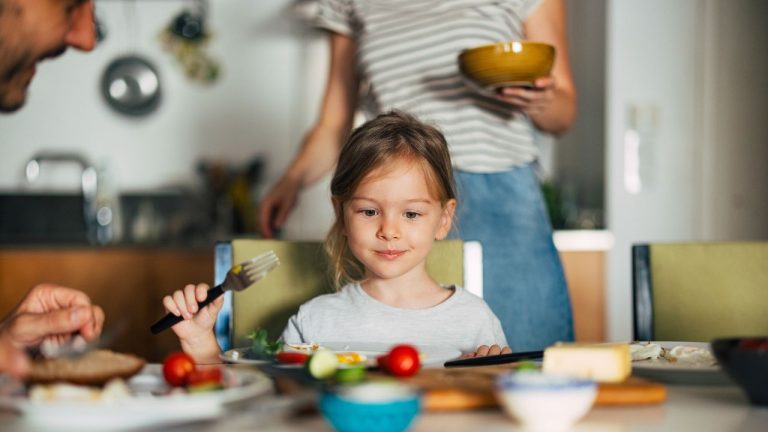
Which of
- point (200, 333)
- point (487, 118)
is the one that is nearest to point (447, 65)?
point (487, 118)

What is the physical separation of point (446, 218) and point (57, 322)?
0.76m

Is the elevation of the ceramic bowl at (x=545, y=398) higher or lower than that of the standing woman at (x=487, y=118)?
lower

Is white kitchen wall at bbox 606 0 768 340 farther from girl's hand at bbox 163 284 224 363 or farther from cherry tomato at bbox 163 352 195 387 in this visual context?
cherry tomato at bbox 163 352 195 387

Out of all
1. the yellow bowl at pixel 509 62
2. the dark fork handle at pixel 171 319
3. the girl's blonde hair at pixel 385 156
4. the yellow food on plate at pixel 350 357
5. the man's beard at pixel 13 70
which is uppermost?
the yellow bowl at pixel 509 62

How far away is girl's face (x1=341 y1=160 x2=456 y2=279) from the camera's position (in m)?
1.41

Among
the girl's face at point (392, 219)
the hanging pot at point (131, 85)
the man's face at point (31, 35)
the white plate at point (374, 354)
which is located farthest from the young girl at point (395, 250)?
the hanging pot at point (131, 85)

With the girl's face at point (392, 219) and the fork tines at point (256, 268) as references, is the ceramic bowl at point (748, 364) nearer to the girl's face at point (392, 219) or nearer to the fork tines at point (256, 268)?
the fork tines at point (256, 268)

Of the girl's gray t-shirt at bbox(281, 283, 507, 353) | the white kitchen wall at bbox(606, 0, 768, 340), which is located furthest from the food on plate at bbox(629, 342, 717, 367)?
the white kitchen wall at bbox(606, 0, 768, 340)

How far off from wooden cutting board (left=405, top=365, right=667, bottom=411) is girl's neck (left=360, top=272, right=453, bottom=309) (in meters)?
0.61

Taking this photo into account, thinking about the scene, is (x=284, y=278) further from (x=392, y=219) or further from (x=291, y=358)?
(x=291, y=358)

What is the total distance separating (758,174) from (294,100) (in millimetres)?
2162

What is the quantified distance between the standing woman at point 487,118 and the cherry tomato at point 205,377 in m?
0.92

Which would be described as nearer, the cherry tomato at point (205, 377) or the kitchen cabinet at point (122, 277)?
the cherry tomato at point (205, 377)

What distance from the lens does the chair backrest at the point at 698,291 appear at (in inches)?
61.0
